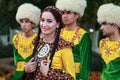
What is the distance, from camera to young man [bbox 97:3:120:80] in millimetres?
5281

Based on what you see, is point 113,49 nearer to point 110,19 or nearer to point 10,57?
point 110,19

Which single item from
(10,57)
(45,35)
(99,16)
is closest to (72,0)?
(99,16)

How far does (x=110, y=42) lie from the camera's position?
5414 millimetres

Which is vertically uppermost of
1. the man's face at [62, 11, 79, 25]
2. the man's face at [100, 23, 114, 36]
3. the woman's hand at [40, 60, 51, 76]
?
the man's face at [62, 11, 79, 25]

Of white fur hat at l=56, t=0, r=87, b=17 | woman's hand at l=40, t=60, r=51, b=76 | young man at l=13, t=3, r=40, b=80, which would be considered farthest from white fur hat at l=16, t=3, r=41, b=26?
woman's hand at l=40, t=60, r=51, b=76

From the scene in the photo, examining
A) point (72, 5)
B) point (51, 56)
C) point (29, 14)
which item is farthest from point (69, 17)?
point (51, 56)

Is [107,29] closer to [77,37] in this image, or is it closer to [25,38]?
[77,37]

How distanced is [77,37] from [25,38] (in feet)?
2.61

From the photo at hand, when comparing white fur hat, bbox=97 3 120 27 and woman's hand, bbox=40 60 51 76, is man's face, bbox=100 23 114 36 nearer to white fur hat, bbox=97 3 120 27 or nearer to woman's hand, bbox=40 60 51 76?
white fur hat, bbox=97 3 120 27

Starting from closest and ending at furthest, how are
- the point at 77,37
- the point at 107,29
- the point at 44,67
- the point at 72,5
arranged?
the point at 44,67 < the point at 107,29 < the point at 77,37 < the point at 72,5

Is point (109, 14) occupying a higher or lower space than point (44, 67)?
higher

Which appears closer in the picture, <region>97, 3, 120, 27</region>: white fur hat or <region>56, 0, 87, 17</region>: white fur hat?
<region>97, 3, 120, 27</region>: white fur hat

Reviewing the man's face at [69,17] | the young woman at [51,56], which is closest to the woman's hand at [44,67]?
the young woman at [51,56]

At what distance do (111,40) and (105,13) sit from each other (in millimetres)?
386
